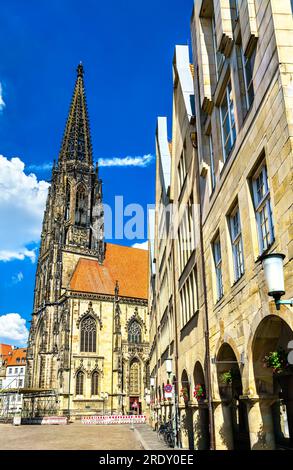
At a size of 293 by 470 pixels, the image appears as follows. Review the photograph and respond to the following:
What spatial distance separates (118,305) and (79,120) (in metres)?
37.5

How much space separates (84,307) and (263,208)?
171ft

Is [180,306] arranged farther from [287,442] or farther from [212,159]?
[212,159]

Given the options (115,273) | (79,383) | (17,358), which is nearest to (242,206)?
(79,383)

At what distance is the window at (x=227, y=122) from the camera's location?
10586 millimetres

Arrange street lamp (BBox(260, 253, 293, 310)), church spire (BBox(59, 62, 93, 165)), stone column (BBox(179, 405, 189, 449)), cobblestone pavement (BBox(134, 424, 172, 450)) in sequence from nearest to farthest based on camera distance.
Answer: street lamp (BBox(260, 253, 293, 310))
stone column (BBox(179, 405, 189, 449))
cobblestone pavement (BBox(134, 424, 172, 450))
church spire (BBox(59, 62, 93, 165))

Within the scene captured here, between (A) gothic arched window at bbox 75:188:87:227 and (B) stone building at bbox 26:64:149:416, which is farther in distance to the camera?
(A) gothic arched window at bbox 75:188:87:227

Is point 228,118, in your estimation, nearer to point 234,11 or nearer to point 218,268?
point 234,11

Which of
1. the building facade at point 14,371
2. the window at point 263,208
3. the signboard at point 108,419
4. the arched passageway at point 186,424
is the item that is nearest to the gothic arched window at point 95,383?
the signboard at point 108,419

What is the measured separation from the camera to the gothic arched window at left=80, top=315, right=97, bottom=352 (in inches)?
2237

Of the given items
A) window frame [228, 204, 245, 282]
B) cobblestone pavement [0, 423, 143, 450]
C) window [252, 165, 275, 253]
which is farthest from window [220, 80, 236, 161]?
cobblestone pavement [0, 423, 143, 450]

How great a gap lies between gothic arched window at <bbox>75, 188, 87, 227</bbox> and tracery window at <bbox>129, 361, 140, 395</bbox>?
915 inches

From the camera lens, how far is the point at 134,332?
62469 mm

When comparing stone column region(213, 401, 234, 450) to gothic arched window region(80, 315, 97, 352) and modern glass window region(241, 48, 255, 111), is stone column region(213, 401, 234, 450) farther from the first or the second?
gothic arched window region(80, 315, 97, 352)

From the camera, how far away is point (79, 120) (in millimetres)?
80938
